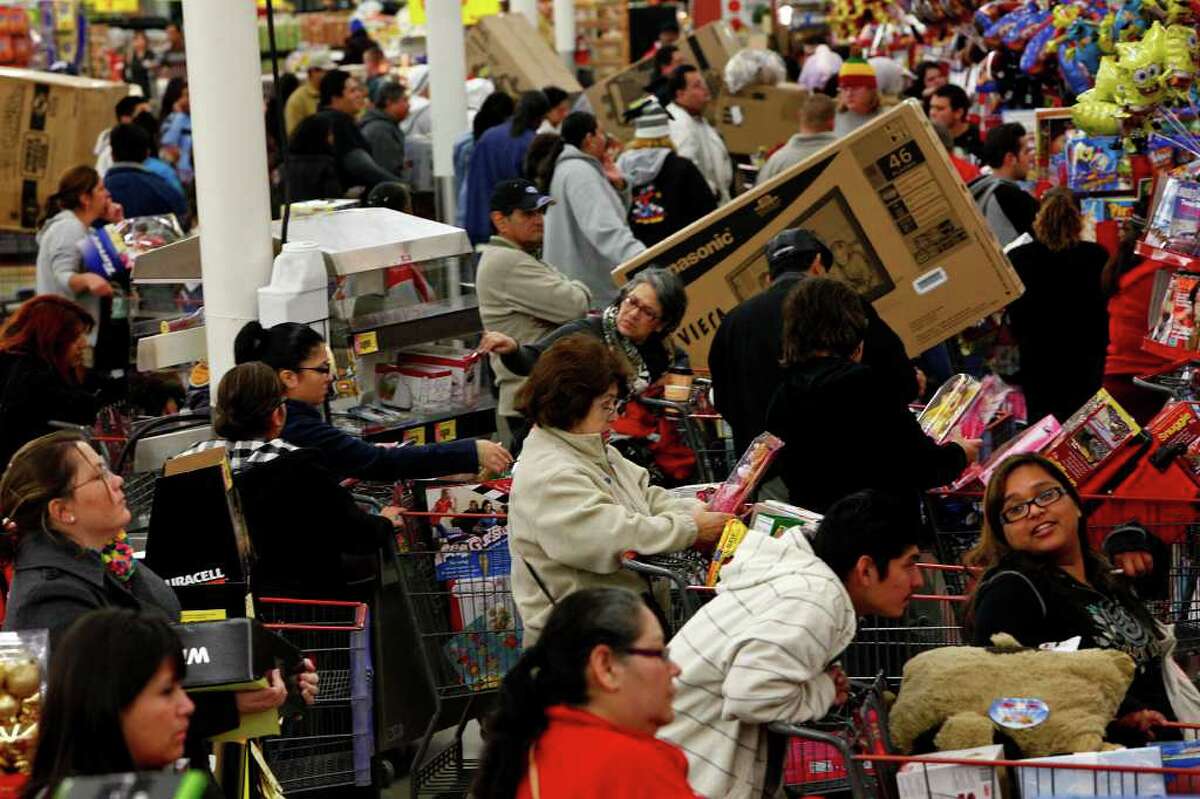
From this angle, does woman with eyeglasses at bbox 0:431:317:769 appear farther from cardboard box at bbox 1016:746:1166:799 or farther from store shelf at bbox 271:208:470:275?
store shelf at bbox 271:208:470:275

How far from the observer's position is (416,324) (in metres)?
7.32

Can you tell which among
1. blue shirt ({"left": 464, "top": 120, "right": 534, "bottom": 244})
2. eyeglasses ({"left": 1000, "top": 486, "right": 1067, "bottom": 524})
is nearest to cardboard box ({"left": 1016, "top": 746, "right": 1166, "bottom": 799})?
eyeglasses ({"left": 1000, "top": 486, "right": 1067, "bottom": 524})

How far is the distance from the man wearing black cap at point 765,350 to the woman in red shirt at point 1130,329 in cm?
129

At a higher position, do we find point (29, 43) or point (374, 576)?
point (29, 43)

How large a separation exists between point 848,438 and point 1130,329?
7.49 feet

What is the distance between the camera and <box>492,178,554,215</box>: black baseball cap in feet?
25.7

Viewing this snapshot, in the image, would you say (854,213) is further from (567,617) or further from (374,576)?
(567,617)

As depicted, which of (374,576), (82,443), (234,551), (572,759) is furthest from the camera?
(374,576)

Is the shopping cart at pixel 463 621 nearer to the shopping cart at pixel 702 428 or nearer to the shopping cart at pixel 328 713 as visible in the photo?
the shopping cart at pixel 328 713

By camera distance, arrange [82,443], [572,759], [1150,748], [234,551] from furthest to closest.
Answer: [234,551]
[82,443]
[1150,748]
[572,759]

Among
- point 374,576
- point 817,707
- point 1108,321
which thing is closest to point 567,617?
point 817,707

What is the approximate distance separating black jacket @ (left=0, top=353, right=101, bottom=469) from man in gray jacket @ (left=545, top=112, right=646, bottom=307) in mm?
2801

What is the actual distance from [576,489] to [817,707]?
1.15 meters

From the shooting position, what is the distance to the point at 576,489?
5.12 m
